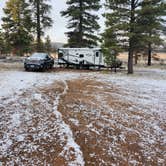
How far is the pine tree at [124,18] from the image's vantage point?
21672mm

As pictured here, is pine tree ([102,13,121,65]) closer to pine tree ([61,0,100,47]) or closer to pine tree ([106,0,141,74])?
pine tree ([106,0,141,74])

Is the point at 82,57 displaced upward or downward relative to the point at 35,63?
upward

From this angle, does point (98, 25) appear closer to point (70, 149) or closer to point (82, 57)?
point (82, 57)

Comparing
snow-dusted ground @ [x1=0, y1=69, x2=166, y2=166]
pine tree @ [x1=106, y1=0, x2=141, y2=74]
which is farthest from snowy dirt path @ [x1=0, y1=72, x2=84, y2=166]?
pine tree @ [x1=106, y1=0, x2=141, y2=74]

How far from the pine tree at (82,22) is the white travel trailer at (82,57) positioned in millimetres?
4808

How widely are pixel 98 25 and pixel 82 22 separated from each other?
7.46 feet

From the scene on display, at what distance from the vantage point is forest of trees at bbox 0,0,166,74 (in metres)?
22.0

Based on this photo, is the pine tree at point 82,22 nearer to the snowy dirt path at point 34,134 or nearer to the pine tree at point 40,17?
the pine tree at point 40,17

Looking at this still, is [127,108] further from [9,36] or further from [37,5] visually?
[9,36]

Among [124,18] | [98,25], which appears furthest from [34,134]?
[98,25]

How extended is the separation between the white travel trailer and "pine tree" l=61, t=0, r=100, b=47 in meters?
4.81

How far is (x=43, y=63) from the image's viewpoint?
2267 centimetres

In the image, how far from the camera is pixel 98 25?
3228cm

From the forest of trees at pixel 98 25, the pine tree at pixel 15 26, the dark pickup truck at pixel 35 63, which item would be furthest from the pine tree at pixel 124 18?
the pine tree at pixel 15 26
